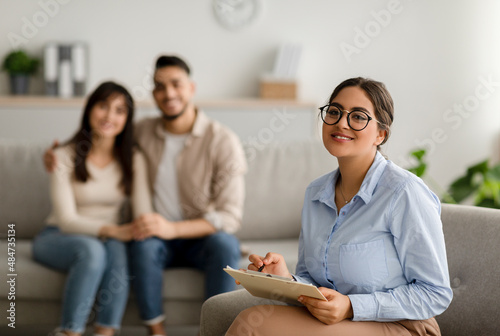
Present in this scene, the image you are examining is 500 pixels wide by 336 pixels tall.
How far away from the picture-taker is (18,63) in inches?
176

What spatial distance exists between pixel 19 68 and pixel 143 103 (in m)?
0.93

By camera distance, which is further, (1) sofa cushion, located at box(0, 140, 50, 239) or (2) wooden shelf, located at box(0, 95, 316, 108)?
(2) wooden shelf, located at box(0, 95, 316, 108)

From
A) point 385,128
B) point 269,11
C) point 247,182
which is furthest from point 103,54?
point 385,128

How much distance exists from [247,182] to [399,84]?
218 cm

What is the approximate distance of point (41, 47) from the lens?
463 cm

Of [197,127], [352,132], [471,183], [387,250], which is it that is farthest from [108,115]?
[471,183]

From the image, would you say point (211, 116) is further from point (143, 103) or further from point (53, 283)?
point (53, 283)

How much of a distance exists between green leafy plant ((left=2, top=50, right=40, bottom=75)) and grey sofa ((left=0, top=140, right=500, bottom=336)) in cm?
165

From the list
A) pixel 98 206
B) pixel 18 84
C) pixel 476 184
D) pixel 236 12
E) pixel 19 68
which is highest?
pixel 236 12

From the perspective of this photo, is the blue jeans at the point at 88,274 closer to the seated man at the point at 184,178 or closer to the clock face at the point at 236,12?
the seated man at the point at 184,178

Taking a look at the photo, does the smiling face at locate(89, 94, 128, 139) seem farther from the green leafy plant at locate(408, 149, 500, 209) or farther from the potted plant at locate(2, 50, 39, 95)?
the potted plant at locate(2, 50, 39, 95)

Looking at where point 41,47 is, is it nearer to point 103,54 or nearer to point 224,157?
point 103,54

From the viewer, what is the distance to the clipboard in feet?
4.65

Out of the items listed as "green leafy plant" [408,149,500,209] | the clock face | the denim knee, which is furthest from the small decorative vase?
"green leafy plant" [408,149,500,209]
